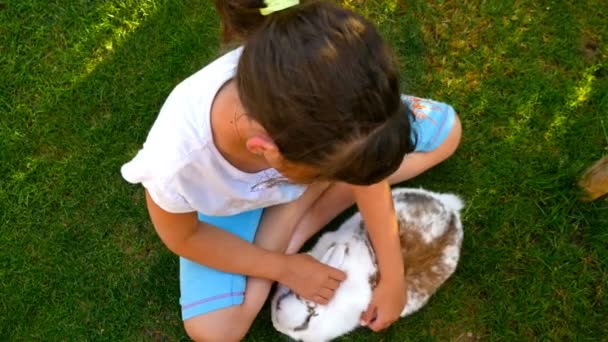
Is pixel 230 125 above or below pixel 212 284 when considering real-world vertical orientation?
above

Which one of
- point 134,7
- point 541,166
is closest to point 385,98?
point 541,166

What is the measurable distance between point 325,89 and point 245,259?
0.96m

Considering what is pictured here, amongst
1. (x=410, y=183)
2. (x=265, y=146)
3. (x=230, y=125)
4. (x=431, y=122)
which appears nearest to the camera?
(x=265, y=146)

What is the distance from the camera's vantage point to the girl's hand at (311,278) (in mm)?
2000

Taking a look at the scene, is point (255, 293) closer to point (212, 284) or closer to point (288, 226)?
point (212, 284)

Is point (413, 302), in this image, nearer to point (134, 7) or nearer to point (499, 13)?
point (499, 13)

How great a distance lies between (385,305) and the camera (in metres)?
2.01

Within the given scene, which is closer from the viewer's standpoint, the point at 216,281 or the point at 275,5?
the point at 275,5

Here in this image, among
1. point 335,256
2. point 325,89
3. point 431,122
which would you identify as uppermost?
point 325,89

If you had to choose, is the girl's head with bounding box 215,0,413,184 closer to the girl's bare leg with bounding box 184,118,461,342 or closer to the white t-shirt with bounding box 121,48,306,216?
the white t-shirt with bounding box 121,48,306,216

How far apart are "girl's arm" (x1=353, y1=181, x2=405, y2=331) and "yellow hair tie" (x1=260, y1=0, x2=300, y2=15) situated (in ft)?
2.27

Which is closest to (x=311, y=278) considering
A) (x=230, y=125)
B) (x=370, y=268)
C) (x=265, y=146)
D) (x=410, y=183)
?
(x=370, y=268)

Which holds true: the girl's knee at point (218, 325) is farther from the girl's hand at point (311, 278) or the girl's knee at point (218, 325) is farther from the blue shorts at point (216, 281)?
the girl's hand at point (311, 278)

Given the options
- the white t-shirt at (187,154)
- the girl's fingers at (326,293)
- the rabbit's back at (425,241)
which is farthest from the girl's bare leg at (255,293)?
the white t-shirt at (187,154)
